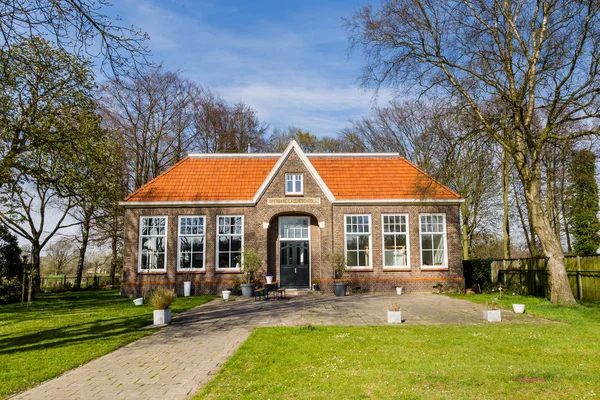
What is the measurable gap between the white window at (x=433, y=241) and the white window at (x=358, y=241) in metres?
2.69

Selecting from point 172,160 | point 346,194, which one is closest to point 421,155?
point 346,194

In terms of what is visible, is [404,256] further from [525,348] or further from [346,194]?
[525,348]

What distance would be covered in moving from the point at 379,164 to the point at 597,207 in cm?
1277

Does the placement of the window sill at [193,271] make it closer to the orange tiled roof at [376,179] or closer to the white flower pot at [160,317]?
the orange tiled roof at [376,179]

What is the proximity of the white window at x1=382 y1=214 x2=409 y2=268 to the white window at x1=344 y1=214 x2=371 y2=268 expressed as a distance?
0.83m

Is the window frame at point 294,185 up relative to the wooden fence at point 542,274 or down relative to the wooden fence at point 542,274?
up

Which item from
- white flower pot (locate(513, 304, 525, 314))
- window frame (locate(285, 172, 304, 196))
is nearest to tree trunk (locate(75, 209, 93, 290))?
window frame (locate(285, 172, 304, 196))

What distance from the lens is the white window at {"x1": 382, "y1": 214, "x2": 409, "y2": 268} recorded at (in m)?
20.3

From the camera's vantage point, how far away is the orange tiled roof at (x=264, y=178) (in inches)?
808

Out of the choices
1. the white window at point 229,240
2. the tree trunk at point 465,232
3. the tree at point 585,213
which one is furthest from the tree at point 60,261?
the tree at point 585,213

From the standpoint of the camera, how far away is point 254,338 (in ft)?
29.8

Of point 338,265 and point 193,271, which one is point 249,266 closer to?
point 193,271

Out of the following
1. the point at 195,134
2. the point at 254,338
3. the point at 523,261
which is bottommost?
the point at 254,338

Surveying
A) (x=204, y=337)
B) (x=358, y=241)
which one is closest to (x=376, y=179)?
(x=358, y=241)
